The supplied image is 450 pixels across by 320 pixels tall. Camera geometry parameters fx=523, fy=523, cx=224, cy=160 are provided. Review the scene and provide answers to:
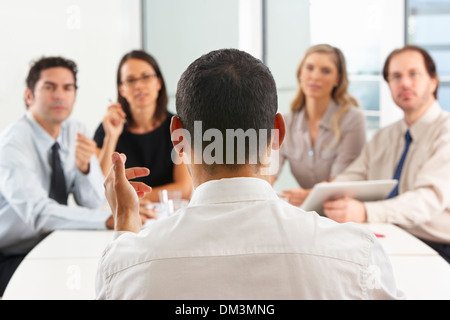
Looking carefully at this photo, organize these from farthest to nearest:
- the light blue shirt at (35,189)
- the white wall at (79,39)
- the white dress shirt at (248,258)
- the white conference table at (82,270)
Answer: the white wall at (79,39), the light blue shirt at (35,189), the white conference table at (82,270), the white dress shirt at (248,258)

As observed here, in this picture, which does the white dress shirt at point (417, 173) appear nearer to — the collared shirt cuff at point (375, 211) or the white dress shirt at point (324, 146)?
the collared shirt cuff at point (375, 211)

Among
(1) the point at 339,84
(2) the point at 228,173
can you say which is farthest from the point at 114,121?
(2) the point at 228,173

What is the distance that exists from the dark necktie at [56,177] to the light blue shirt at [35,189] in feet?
0.06

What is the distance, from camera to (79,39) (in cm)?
375

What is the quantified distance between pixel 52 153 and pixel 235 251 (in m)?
1.75

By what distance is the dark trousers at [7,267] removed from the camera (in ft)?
6.25

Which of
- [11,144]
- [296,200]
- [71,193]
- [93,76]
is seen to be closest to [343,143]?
[296,200]

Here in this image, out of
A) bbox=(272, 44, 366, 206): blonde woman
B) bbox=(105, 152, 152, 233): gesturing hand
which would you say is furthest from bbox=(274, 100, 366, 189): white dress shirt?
bbox=(105, 152, 152, 233): gesturing hand

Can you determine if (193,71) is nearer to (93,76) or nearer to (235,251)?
(235,251)

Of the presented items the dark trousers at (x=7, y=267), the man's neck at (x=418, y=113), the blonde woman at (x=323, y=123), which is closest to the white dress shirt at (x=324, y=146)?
the blonde woman at (x=323, y=123)

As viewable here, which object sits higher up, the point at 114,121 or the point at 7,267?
the point at 114,121

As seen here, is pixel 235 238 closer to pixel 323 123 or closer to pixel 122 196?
pixel 122 196

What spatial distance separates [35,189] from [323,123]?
1530 mm

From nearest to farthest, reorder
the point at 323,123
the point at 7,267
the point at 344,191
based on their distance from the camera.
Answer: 1. the point at 344,191
2. the point at 7,267
3. the point at 323,123
